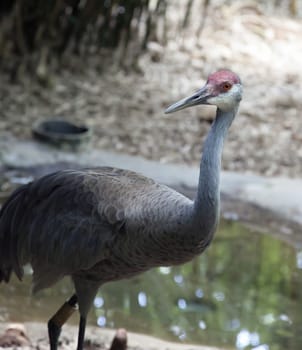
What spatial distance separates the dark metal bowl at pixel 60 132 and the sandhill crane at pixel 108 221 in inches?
106

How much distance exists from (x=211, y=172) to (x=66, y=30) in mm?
5164

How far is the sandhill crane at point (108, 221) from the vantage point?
3508mm

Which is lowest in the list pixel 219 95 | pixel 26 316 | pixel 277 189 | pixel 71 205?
pixel 26 316

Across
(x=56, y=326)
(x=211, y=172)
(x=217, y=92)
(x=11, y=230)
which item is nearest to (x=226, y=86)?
(x=217, y=92)

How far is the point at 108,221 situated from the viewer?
381 centimetres

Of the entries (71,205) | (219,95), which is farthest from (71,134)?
(219,95)

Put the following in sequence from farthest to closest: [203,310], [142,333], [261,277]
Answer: [261,277] < [203,310] < [142,333]

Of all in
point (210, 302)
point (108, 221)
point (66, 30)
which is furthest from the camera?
point (66, 30)

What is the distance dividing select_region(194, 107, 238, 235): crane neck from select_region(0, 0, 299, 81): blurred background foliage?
15.5 ft

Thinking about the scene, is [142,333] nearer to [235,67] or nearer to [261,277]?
[261,277]

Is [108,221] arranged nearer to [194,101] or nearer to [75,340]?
[194,101]

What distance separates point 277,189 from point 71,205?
2.83 meters

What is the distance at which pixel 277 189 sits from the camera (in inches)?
256

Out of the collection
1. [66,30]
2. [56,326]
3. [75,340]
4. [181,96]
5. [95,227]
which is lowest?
[75,340]
